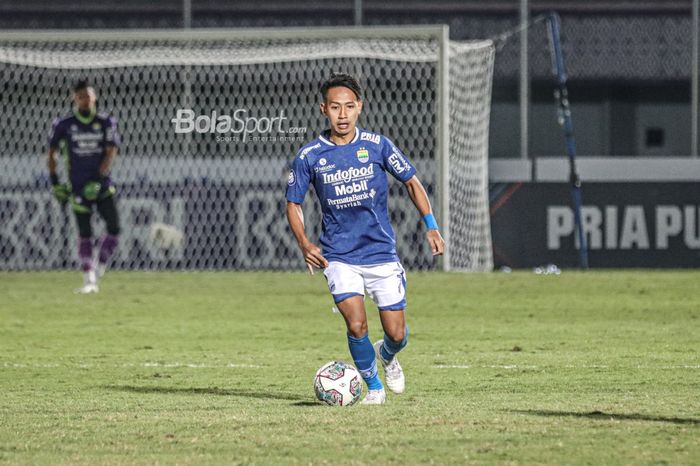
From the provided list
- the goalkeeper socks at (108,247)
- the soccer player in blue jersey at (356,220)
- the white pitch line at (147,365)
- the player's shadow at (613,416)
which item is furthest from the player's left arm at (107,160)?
the player's shadow at (613,416)

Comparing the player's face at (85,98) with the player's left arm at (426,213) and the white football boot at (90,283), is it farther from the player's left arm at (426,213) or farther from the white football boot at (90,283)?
the player's left arm at (426,213)

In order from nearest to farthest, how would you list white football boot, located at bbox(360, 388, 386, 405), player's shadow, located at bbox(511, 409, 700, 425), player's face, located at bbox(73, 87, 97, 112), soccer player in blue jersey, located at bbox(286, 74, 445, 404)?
1. player's shadow, located at bbox(511, 409, 700, 425)
2. white football boot, located at bbox(360, 388, 386, 405)
3. soccer player in blue jersey, located at bbox(286, 74, 445, 404)
4. player's face, located at bbox(73, 87, 97, 112)

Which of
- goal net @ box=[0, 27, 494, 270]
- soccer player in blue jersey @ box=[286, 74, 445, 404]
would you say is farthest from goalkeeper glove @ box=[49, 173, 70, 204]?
soccer player in blue jersey @ box=[286, 74, 445, 404]

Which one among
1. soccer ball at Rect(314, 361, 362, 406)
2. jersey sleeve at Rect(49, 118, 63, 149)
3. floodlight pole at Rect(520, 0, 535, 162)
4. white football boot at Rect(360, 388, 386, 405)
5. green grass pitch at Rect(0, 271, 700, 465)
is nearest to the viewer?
green grass pitch at Rect(0, 271, 700, 465)

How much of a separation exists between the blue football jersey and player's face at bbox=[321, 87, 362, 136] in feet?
0.38

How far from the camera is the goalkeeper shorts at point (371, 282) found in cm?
684

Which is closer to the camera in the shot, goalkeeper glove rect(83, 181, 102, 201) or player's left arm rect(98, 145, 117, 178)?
player's left arm rect(98, 145, 117, 178)

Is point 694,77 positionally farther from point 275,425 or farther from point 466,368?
point 275,425

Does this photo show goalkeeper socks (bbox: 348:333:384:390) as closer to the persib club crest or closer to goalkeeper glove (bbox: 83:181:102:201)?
the persib club crest

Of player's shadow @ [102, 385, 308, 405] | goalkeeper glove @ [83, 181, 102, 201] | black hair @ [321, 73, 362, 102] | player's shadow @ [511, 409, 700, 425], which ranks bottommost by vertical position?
player's shadow @ [102, 385, 308, 405]

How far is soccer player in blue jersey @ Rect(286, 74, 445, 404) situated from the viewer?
6.84m

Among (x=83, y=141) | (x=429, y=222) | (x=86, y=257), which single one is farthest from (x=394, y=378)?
(x=83, y=141)

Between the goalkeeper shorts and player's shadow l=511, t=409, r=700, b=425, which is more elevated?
the goalkeeper shorts

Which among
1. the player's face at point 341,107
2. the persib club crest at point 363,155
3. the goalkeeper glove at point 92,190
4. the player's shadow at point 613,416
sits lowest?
the player's shadow at point 613,416
